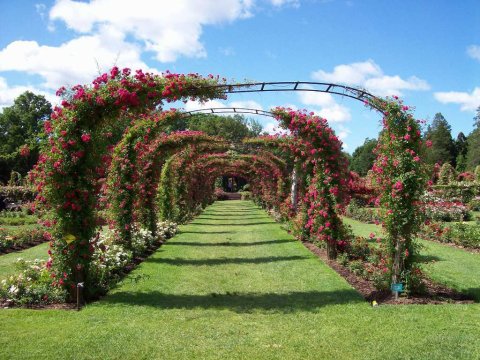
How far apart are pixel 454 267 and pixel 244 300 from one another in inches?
194

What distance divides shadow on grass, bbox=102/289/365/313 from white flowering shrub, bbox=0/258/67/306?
700 mm

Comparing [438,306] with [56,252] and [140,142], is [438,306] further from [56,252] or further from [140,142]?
[140,142]

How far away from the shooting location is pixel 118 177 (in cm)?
1005

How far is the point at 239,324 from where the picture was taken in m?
5.40

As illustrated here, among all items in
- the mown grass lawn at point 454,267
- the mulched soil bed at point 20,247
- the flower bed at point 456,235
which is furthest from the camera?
the flower bed at point 456,235

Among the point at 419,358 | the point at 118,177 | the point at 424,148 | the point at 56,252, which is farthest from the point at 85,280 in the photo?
the point at 424,148

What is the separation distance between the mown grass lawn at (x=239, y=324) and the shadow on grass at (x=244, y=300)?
1cm

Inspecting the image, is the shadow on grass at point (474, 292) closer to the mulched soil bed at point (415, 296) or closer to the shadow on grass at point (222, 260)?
the mulched soil bed at point (415, 296)

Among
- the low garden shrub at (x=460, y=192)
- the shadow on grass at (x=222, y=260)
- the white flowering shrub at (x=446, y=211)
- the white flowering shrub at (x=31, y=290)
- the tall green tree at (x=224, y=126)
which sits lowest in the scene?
the shadow on grass at (x=222, y=260)

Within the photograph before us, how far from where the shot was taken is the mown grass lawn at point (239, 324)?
448cm

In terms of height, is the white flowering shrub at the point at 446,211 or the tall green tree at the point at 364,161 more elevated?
the tall green tree at the point at 364,161

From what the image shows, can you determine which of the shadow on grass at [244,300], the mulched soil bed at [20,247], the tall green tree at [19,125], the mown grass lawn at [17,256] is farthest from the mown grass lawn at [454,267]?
the tall green tree at [19,125]

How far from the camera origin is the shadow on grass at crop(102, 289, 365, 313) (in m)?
6.16

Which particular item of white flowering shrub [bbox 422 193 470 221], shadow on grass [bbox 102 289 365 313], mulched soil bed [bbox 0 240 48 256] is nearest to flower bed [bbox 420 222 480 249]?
white flowering shrub [bbox 422 193 470 221]
